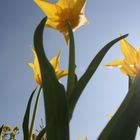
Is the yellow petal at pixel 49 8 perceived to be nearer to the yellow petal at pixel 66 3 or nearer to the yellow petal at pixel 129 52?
the yellow petal at pixel 66 3

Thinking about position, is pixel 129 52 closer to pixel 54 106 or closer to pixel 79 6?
pixel 79 6

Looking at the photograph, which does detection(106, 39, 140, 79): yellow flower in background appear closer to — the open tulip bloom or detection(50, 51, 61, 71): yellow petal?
the open tulip bloom

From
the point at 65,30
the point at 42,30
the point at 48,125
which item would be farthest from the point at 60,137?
the point at 65,30

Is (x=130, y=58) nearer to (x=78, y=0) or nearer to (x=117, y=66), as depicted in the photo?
(x=117, y=66)

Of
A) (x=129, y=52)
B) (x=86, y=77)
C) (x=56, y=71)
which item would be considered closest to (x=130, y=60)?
(x=129, y=52)

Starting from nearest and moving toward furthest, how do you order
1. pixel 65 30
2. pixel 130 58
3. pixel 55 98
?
→ 1. pixel 55 98
2. pixel 130 58
3. pixel 65 30

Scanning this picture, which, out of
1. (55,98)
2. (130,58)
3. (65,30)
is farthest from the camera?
(65,30)

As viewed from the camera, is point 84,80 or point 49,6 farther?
point 49,6
